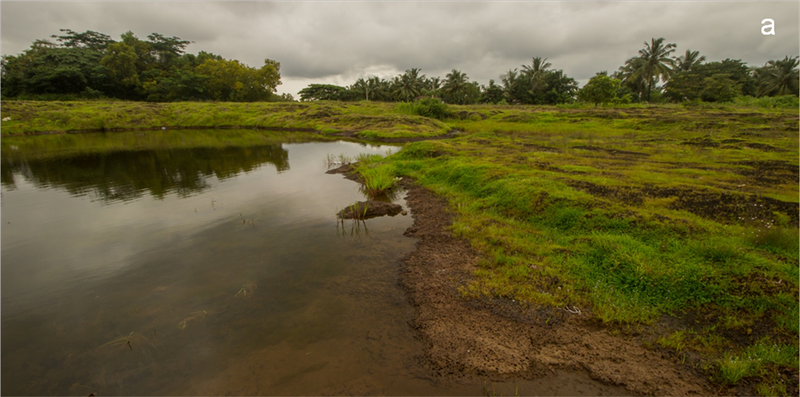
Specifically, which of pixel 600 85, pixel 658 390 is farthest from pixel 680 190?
pixel 600 85

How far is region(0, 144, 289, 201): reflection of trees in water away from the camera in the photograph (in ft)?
53.3

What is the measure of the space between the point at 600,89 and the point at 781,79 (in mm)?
37229

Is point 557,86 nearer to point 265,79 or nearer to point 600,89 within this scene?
point 600,89

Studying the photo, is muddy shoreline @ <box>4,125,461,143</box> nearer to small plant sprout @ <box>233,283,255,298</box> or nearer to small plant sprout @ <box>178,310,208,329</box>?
small plant sprout @ <box>233,283,255,298</box>

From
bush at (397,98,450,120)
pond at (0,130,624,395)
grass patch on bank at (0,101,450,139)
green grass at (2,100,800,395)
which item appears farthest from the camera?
bush at (397,98,450,120)

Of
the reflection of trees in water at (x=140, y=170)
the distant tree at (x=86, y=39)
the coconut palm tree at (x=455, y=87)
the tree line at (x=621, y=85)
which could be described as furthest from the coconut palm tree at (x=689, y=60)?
the distant tree at (x=86, y=39)

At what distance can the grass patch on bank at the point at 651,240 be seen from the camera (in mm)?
5410

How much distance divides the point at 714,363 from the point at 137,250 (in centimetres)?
1299

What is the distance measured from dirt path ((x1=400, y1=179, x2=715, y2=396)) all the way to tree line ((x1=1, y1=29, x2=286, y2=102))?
8156 cm

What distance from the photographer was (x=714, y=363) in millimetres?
4703

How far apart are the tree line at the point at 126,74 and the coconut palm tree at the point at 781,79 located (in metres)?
104

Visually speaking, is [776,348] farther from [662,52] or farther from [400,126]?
[662,52]

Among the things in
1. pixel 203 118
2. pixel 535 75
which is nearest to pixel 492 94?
pixel 535 75

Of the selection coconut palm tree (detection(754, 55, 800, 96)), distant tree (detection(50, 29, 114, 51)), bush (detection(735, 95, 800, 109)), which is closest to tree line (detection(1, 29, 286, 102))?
distant tree (detection(50, 29, 114, 51))
